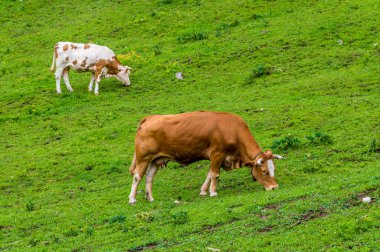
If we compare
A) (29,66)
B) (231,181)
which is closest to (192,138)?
(231,181)

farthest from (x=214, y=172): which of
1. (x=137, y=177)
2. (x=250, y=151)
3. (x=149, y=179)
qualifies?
(x=137, y=177)

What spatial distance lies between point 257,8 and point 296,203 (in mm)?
22681

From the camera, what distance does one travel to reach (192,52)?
31.4 m

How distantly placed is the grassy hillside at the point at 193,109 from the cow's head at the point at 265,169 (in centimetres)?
31

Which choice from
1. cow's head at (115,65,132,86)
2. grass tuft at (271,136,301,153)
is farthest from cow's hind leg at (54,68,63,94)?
grass tuft at (271,136,301,153)

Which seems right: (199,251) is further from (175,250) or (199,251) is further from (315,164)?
(315,164)

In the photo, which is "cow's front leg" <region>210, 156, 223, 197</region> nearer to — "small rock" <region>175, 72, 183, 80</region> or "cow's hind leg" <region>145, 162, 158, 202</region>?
"cow's hind leg" <region>145, 162, 158, 202</region>

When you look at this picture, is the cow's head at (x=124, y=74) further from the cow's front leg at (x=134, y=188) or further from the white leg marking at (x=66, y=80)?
the cow's front leg at (x=134, y=188)

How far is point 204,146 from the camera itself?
17.1 metres

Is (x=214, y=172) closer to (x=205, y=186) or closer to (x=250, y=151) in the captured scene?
(x=205, y=186)

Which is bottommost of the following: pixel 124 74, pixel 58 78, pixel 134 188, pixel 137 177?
pixel 124 74

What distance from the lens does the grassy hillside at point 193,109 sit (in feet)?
46.0

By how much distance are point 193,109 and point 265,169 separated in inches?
367

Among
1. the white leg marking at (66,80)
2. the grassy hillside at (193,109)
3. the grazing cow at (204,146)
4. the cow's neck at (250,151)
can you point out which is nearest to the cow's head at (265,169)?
the grazing cow at (204,146)
